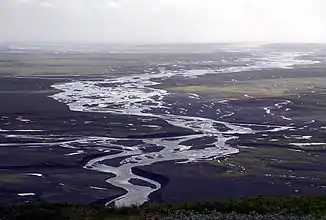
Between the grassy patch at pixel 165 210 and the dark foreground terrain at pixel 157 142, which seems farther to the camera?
the dark foreground terrain at pixel 157 142

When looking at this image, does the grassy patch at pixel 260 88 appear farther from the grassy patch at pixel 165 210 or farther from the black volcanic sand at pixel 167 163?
the grassy patch at pixel 165 210

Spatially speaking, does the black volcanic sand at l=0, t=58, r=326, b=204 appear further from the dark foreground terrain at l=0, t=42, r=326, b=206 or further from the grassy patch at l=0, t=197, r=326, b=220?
the grassy patch at l=0, t=197, r=326, b=220

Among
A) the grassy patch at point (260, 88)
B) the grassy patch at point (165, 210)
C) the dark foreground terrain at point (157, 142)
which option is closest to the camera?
the grassy patch at point (165, 210)

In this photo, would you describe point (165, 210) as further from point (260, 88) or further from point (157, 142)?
point (260, 88)

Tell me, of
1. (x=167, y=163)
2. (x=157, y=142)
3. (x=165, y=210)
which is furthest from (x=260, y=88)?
(x=165, y=210)

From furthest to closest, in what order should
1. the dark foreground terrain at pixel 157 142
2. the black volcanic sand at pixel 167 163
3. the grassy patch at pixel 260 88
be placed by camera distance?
Answer: the grassy patch at pixel 260 88
the dark foreground terrain at pixel 157 142
the black volcanic sand at pixel 167 163

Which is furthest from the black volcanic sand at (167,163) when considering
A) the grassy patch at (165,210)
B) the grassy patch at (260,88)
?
the grassy patch at (260,88)
